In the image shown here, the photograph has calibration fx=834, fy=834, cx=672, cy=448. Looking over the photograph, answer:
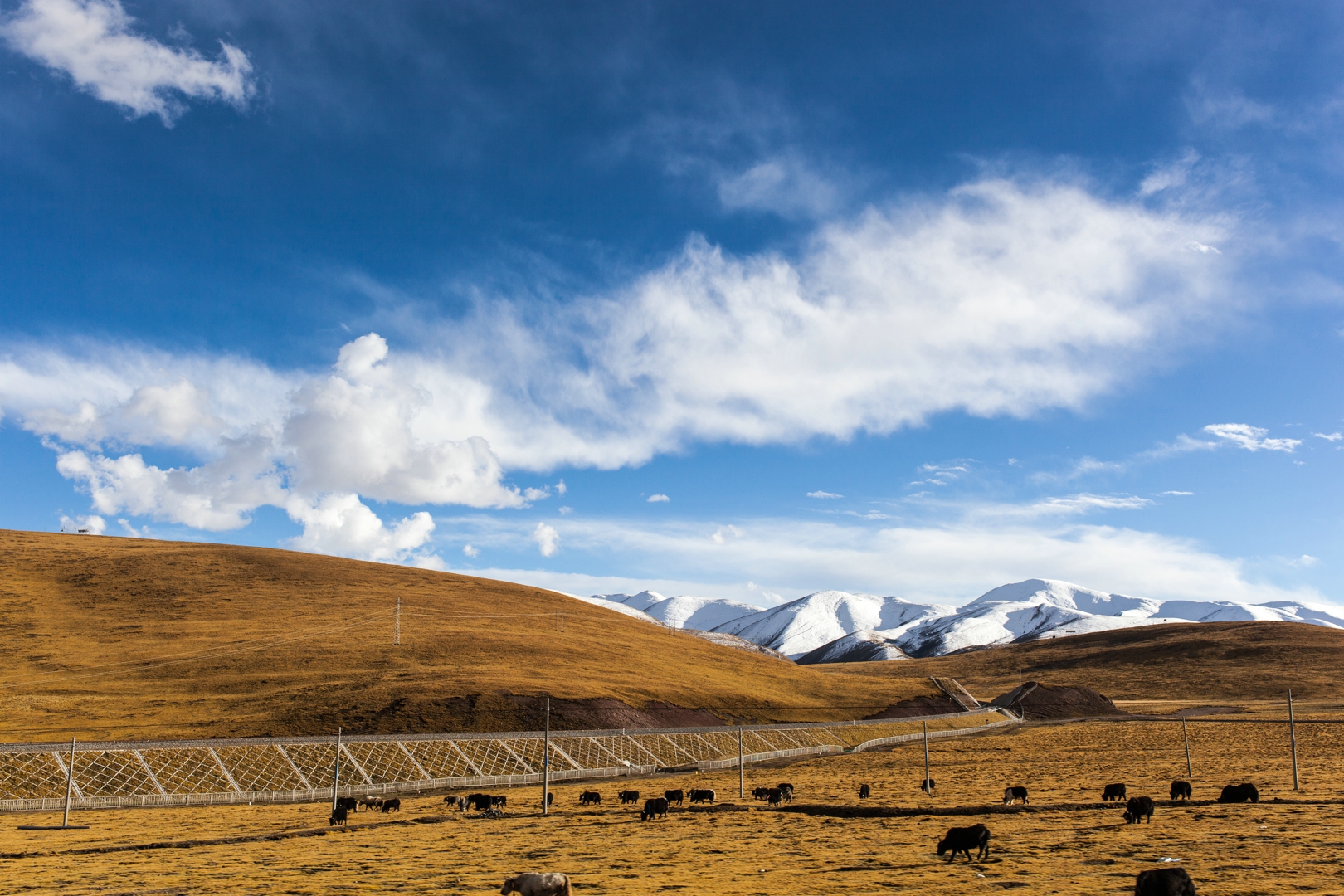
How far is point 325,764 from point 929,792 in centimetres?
4271

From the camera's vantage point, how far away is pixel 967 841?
2598 centimetres

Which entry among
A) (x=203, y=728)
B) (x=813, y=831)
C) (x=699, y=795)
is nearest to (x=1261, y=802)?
(x=813, y=831)

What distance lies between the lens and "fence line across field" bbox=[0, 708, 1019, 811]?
53188 millimetres

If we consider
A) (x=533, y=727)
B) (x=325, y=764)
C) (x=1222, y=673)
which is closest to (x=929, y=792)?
(x=325, y=764)

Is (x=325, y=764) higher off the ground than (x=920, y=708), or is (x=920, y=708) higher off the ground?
(x=325, y=764)

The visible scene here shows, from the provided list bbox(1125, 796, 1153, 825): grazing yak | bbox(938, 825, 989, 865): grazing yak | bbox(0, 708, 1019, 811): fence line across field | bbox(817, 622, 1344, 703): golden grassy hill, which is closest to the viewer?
bbox(938, 825, 989, 865): grazing yak

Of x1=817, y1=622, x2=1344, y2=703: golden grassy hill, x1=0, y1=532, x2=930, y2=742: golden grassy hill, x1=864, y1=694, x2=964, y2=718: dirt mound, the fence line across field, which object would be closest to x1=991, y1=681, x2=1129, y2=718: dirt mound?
x1=864, y1=694, x2=964, y2=718: dirt mound

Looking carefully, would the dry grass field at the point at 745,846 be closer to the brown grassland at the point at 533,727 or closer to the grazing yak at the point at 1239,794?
the brown grassland at the point at 533,727

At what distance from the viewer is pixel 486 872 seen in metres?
26.4

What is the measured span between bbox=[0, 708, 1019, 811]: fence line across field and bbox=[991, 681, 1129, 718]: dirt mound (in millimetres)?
67403

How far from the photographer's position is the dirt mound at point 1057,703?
13125 centimetres

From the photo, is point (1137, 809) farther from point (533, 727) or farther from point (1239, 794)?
point (533, 727)

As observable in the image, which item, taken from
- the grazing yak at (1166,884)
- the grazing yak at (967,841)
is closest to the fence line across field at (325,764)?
the grazing yak at (967,841)

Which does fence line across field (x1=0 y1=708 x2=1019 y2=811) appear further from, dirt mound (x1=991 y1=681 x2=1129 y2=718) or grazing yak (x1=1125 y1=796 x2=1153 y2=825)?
dirt mound (x1=991 y1=681 x2=1129 y2=718)
